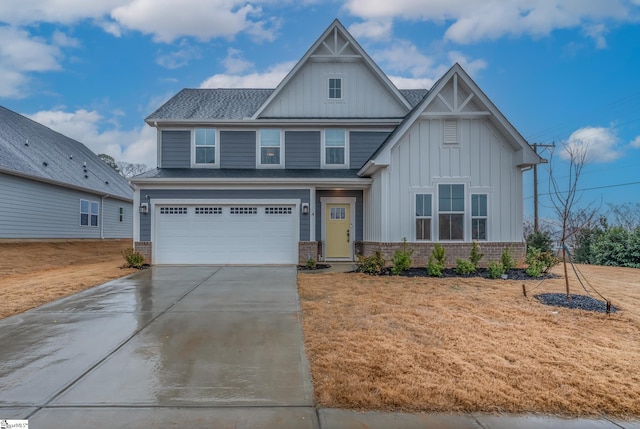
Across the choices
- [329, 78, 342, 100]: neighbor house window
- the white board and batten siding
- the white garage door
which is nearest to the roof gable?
the white board and batten siding

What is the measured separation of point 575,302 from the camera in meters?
6.50

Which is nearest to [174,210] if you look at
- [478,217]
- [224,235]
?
[224,235]

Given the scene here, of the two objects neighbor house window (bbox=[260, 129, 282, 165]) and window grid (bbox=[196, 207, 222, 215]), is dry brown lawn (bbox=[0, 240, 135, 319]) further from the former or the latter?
neighbor house window (bbox=[260, 129, 282, 165])

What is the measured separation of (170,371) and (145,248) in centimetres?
998

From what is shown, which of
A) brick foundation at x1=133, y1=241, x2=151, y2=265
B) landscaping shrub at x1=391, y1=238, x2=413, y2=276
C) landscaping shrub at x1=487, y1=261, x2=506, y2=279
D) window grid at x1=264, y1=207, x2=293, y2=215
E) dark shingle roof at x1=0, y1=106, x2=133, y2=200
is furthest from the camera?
dark shingle roof at x1=0, y1=106, x2=133, y2=200

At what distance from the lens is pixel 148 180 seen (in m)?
12.2

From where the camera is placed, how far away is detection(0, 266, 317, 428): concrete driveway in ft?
9.60

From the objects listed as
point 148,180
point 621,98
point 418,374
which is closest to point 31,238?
point 148,180

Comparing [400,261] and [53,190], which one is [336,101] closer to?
[400,261]

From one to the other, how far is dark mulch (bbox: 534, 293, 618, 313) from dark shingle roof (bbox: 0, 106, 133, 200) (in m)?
18.7

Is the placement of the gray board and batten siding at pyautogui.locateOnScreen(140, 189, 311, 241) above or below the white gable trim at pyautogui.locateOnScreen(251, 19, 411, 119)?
below

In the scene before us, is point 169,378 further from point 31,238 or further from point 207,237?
point 31,238

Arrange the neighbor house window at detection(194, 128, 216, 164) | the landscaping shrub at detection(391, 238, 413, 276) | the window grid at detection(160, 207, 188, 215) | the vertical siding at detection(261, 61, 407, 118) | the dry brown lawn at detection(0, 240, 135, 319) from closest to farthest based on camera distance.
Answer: the dry brown lawn at detection(0, 240, 135, 319) → the landscaping shrub at detection(391, 238, 413, 276) → the window grid at detection(160, 207, 188, 215) → the neighbor house window at detection(194, 128, 216, 164) → the vertical siding at detection(261, 61, 407, 118)

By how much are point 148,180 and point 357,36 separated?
991cm
